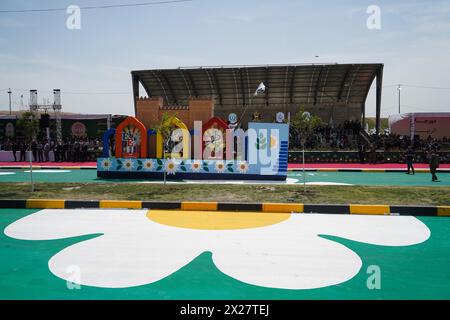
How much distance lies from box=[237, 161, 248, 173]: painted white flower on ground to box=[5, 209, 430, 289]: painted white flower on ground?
7892 millimetres

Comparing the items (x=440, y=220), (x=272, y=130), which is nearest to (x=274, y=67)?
(x=272, y=130)

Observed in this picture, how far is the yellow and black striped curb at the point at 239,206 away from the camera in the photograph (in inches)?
342

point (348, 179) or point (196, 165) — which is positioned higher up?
point (196, 165)

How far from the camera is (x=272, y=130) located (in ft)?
53.1

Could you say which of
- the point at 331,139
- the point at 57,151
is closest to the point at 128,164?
the point at 57,151

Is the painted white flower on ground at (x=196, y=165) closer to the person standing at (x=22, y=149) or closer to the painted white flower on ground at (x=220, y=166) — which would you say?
the painted white flower on ground at (x=220, y=166)

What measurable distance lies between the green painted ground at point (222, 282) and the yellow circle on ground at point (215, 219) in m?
1.89

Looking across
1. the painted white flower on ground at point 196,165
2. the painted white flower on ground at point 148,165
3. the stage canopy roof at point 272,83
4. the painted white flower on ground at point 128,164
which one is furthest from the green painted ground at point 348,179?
the stage canopy roof at point 272,83

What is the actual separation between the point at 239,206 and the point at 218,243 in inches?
119

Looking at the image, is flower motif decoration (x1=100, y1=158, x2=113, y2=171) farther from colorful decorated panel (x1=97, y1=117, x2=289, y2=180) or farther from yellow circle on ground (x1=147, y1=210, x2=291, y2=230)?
yellow circle on ground (x1=147, y1=210, x2=291, y2=230)

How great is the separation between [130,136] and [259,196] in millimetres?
10570

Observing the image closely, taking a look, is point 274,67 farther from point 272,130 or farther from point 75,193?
point 75,193

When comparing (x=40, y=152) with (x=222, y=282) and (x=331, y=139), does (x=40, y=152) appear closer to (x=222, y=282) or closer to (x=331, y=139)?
(x=331, y=139)

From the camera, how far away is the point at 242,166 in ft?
54.1
